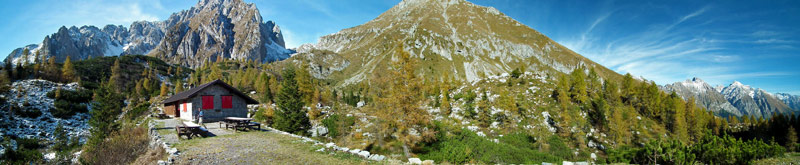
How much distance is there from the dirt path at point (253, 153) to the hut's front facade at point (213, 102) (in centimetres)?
1333

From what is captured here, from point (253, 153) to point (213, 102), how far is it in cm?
1951

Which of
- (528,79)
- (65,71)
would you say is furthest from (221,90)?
(65,71)

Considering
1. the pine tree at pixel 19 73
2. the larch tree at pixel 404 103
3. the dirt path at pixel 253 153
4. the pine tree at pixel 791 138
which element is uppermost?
the pine tree at pixel 19 73

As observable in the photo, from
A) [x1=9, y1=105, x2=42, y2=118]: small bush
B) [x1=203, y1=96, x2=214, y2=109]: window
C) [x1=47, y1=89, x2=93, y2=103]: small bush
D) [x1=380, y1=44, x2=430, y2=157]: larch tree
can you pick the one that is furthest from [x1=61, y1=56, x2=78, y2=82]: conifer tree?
[x1=380, y1=44, x2=430, y2=157]: larch tree

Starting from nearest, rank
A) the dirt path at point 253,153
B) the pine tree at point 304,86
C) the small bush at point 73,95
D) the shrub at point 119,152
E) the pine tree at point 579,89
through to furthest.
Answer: the dirt path at point 253,153 < the shrub at point 119,152 < the pine tree at point 304,86 < the pine tree at point 579,89 < the small bush at point 73,95

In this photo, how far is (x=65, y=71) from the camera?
242 feet

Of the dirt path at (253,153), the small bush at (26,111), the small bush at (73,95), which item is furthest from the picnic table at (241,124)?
the small bush at (73,95)

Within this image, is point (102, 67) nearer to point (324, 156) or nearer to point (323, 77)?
point (323, 77)

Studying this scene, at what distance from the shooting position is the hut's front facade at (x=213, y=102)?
1040 inches

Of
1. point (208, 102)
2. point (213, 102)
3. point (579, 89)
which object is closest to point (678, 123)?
point (579, 89)

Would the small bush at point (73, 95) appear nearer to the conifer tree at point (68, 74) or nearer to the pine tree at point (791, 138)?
the conifer tree at point (68, 74)

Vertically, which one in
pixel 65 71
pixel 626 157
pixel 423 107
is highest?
pixel 65 71

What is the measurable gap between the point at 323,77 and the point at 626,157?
612 feet

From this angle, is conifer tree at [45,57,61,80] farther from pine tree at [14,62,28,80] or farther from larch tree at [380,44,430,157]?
larch tree at [380,44,430,157]
